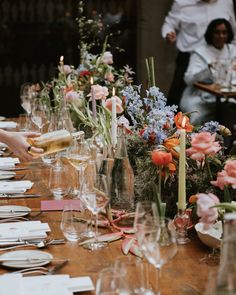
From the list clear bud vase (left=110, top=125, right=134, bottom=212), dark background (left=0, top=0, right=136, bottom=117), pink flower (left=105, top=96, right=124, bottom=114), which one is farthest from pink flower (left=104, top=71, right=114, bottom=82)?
dark background (left=0, top=0, right=136, bottom=117)

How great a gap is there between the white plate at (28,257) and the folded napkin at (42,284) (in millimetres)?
103

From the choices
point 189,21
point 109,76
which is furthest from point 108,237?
point 189,21

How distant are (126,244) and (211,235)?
25 cm

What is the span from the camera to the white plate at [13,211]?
250cm

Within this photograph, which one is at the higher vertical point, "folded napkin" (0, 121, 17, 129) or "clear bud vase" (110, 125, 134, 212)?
"folded napkin" (0, 121, 17, 129)

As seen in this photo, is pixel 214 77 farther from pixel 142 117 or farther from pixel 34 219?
pixel 34 219

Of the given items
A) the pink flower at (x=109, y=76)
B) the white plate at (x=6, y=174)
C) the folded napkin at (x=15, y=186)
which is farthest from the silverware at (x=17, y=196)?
the pink flower at (x=109, y=76)

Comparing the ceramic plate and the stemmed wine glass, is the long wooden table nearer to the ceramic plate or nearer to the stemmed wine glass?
the ceramic plate

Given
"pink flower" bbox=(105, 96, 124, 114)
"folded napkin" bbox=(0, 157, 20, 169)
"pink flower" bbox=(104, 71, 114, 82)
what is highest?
"pink flower" bbox=(104, 71, 114, 82)

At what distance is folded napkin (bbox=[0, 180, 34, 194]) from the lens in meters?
2.85

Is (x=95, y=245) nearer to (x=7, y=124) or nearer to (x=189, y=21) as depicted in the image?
(x=7, y=124)

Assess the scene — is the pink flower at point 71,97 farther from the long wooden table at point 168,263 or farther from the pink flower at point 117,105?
the long wooden table at point 168,263

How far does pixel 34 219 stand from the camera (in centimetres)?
250

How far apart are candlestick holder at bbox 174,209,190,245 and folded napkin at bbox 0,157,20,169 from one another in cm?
115
